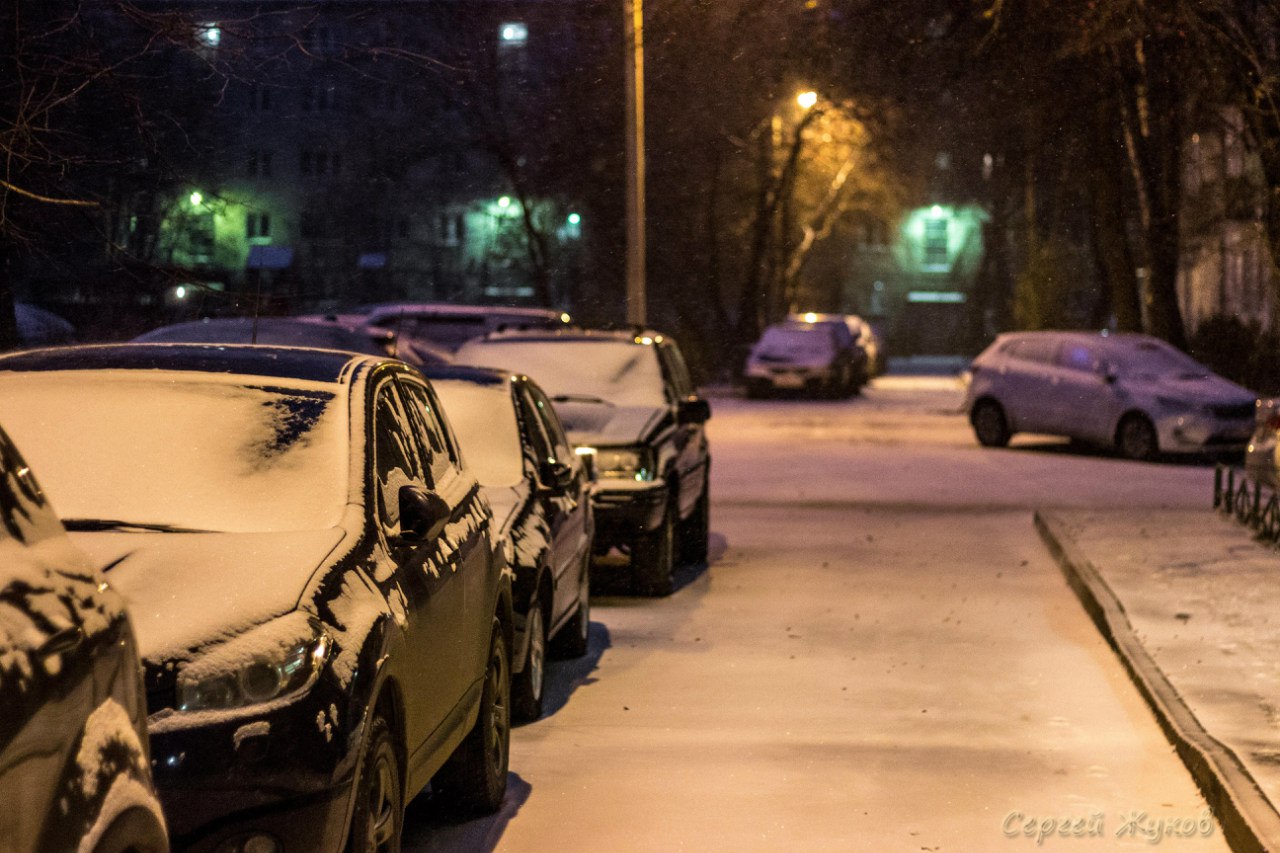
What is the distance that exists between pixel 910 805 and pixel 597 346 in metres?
A: 7.96

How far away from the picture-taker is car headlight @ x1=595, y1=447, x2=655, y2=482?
1301 centimetres

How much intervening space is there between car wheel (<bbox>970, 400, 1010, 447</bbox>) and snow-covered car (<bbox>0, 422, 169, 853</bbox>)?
2528cm

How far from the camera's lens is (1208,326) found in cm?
3431

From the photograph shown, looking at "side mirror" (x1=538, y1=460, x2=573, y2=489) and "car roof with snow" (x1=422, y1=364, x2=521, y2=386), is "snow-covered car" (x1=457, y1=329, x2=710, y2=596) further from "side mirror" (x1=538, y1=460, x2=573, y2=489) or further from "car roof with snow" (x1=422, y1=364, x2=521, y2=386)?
"side mirror" (x1=538, y1=460, x2=573, y2=489)

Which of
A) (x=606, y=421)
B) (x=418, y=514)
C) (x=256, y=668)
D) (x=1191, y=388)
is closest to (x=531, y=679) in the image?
(x=418, y=514)

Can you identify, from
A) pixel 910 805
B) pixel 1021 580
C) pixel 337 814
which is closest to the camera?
pixel 337 814

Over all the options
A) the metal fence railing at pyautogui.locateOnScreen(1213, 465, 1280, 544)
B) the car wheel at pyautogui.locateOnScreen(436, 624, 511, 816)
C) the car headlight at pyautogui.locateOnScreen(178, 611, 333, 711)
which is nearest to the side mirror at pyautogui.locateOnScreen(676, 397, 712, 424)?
the metal fence railing at pyautogui.locateOnScreen(1213, 465, 1280, 544)

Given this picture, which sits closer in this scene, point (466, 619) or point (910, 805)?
point (466, 619)

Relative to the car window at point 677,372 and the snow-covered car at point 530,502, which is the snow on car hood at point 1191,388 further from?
the snow-covered car at point 530,502

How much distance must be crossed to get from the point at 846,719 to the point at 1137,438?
58.0 feet

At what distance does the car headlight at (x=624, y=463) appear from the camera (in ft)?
42.7

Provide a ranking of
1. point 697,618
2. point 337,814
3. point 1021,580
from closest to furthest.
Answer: point 337,814 < point 697,618 < point 1021,580

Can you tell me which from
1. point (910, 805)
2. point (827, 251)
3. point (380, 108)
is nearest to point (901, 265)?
point (827, 251)

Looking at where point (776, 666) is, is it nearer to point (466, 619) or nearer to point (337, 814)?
point (466, 619)
